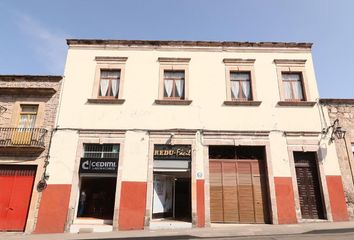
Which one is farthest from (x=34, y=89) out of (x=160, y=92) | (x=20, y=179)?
(x=160, y=92)

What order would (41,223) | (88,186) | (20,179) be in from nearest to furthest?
(41,223) < (20,179) < (88,186)

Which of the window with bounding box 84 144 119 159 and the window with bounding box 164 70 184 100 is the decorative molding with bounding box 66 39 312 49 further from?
the window with bounding box 84 144 119 159

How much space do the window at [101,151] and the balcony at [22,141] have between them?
75.4 inches

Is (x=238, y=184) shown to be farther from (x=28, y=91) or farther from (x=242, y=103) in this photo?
(x=28, y=91)

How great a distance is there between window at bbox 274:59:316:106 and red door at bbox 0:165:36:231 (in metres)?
12.2

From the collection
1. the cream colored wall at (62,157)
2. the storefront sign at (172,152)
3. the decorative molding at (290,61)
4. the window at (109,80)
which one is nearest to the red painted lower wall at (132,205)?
the storefront sign at (172,152)

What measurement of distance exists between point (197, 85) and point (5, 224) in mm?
10482

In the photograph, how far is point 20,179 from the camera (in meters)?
11.0

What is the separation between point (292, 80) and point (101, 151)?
10.2 meters

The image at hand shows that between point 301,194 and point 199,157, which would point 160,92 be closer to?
point 199,157

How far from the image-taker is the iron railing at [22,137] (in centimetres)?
1108

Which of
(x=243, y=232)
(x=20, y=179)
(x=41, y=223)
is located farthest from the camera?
(x=20, y=179)

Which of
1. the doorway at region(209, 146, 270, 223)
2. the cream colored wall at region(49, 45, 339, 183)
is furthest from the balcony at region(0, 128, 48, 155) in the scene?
the doorway at region(209, 146, 270, 223)

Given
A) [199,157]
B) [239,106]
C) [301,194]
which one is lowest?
[301,194]
